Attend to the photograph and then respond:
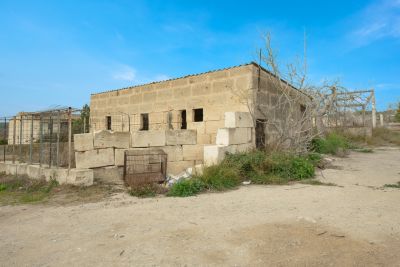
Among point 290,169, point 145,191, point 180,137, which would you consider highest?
point 180,137

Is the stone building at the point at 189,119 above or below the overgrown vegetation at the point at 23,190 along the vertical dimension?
above

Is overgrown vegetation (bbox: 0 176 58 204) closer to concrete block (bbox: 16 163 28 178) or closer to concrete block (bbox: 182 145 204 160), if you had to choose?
concrete block (bbox: 16 163 28 178)

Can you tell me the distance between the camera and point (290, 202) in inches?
195

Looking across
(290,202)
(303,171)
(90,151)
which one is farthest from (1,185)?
(303,171)

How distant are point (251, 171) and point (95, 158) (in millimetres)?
4066

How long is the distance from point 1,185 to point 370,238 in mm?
8008

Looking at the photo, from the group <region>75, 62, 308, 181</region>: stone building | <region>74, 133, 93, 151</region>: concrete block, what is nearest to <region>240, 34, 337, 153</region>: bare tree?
<region>75, 62, 308, 181</region>: stone building

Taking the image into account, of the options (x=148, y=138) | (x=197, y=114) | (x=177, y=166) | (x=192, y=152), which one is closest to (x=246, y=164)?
(x=192, y=152)

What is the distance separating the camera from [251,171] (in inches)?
284

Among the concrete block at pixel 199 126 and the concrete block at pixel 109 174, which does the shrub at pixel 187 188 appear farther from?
the concrete block at pixel 199 126

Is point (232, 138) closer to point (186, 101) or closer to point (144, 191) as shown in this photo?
point (186, 101)

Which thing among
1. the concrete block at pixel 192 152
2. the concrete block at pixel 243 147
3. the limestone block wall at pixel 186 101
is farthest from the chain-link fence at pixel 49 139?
the concrete block at pixel 243 147

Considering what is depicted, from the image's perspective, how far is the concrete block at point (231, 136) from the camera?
25.1 ft

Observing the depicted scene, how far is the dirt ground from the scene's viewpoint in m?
2.80
